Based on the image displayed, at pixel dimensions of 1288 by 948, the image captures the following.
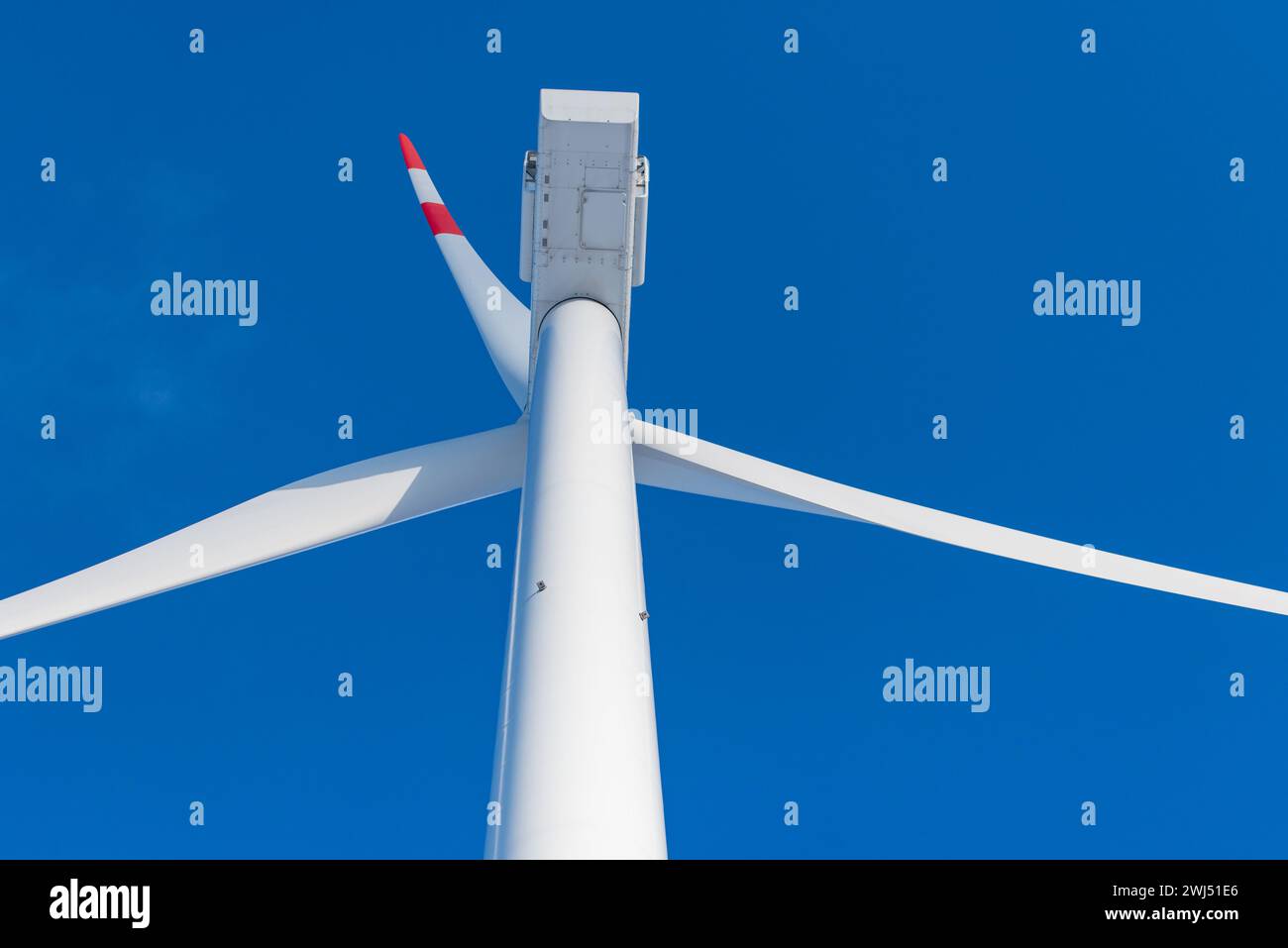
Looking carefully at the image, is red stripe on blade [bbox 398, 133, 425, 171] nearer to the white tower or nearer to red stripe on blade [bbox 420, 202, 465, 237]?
red stripe on blade [bbox 420, 202, 465, 237]

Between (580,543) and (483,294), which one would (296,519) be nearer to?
(580,543)

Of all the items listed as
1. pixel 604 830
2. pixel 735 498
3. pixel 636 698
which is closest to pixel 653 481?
pixel 735 498

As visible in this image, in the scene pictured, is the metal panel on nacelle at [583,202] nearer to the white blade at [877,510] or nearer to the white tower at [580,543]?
the white tower at [580,543]

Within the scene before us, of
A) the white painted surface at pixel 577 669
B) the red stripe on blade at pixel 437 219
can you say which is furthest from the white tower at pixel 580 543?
the red stripe on blade at pixel 437 219

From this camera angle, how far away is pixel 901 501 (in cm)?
1520

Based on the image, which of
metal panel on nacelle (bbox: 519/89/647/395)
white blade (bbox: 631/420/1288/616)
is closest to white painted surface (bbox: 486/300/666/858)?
white blade (bbox: 631/420/1288/616)

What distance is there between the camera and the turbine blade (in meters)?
20.4

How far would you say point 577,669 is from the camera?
30.8ft

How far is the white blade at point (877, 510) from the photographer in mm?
14430

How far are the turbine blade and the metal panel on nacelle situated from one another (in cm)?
316

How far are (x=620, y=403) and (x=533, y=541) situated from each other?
10.3 feet

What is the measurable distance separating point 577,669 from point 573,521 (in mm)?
1998

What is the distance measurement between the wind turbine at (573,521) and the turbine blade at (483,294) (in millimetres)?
334
